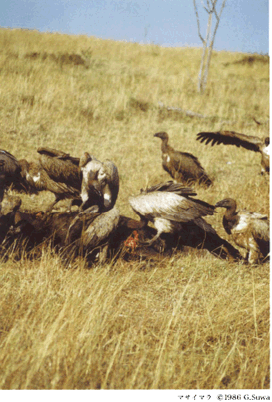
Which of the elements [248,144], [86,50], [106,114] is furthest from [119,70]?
[248,144]

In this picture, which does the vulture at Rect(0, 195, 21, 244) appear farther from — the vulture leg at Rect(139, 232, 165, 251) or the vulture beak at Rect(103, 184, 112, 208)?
the vulture leg at Rect(139, 232, 165, 251)

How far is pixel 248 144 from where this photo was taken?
665cm

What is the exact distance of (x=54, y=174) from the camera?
5586 millimetres

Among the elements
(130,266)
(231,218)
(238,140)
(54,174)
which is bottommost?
(130,266)

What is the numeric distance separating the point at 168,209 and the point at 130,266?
36.4 inches

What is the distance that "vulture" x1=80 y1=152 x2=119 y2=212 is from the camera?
5250 mm

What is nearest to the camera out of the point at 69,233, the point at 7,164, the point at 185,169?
the point at 69,233

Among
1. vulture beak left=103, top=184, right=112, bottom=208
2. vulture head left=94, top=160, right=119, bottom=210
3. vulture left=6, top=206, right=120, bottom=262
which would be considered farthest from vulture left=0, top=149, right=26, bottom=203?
vulture beak left=103, top=184, right=112, bottom=208

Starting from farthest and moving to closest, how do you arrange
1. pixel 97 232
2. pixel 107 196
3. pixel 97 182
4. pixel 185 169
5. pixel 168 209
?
pixel 185 169 < pixel 107 196 < pixel 97 182 < pixel 168 209 < pixel 97 232

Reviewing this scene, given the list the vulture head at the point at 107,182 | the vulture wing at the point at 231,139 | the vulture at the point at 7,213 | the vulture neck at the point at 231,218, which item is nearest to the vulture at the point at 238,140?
the vulture wing at the point at 231,139

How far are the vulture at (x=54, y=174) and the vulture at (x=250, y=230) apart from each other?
236 centimetres

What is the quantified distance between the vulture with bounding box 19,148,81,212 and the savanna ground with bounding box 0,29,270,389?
49cm

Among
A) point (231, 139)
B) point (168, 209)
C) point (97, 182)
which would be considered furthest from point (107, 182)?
point (231, 139)

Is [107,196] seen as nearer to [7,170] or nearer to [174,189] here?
[174,189]
